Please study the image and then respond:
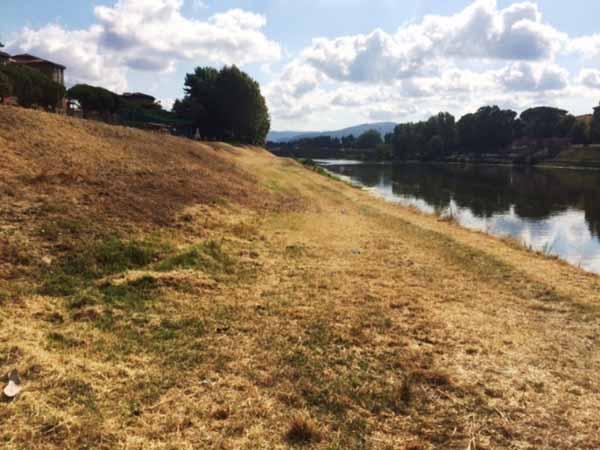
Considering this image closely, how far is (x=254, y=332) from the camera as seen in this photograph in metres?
7.61

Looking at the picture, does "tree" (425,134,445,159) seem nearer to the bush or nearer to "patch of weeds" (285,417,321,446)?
the bush

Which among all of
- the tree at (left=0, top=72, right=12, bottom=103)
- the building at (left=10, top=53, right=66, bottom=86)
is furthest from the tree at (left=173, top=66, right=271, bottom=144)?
the tree at (left=0, top=72, right=12, bottom=103)

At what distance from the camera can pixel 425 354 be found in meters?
7.16

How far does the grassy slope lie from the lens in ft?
16.8

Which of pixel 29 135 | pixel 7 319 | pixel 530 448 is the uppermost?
pixel 29 135

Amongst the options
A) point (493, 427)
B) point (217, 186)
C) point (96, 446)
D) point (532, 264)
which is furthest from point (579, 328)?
point (217, 186)

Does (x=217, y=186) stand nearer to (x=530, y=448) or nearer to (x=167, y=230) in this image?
(x=167, y=230)

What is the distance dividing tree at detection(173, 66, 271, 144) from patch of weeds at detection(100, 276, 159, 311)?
7106 cm

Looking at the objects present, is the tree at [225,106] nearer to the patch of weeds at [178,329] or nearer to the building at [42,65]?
the building at [42,65]

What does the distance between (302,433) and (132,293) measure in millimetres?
5054

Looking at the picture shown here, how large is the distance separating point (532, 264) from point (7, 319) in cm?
Answer: 1502

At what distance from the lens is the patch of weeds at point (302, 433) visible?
16.0ft

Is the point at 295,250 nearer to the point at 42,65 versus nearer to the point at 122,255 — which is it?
the point at 122,255

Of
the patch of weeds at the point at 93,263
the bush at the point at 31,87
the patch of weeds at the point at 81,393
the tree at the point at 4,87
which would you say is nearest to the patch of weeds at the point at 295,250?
the patch of weeds at the point at 93,263
